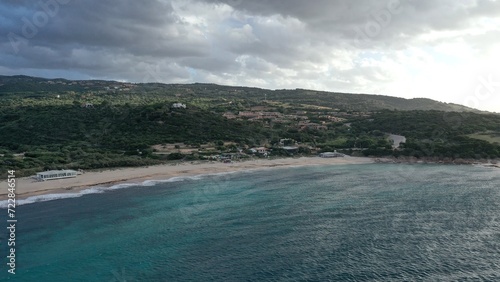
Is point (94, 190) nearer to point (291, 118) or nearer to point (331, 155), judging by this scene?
point (331, 155)

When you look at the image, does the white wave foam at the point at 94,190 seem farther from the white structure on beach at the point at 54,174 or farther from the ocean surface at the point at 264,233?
the white structure on beach at the point at 54,174

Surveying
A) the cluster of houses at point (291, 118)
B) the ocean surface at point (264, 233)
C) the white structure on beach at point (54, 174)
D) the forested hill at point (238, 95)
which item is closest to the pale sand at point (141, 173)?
the white structure on beach at point (54, 174)

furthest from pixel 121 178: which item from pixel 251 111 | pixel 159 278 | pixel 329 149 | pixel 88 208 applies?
pixel 251 111

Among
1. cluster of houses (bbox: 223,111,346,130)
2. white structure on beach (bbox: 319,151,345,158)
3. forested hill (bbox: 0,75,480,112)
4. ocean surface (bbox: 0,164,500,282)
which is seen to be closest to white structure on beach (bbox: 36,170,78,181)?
ocean surface (bbox: 0,164,500,282)

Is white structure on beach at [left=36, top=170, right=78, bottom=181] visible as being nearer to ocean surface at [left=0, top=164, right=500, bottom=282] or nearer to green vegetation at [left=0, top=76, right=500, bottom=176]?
green vegetation at [left=0, top=76, right=500, bottom=176]

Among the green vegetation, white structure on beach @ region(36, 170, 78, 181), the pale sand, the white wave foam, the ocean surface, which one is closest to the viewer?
the ocean surface
